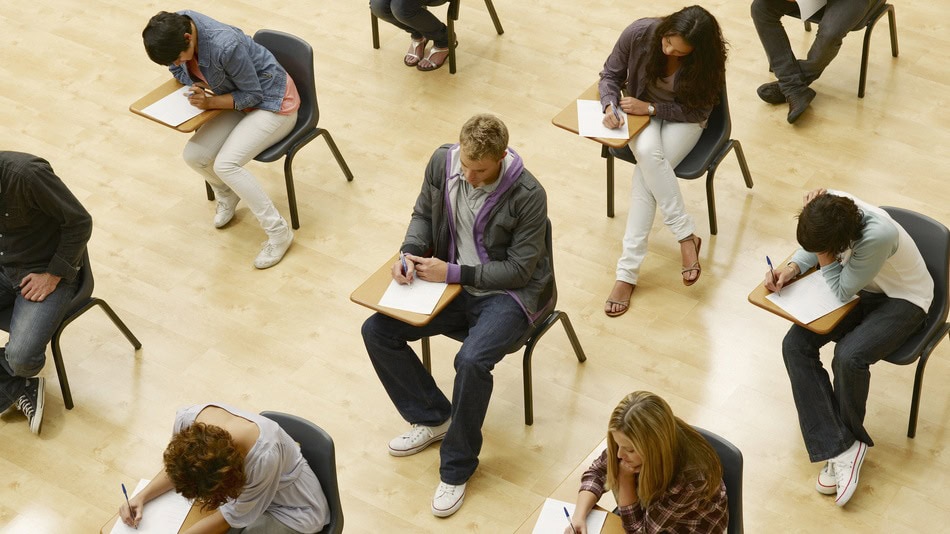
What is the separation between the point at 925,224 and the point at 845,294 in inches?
16.7

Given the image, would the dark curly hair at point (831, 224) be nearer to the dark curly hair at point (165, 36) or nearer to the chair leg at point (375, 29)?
the dark curly hair at point (165, 36)

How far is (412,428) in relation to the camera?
465 cm

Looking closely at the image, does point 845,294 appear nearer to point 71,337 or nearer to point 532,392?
point 532,392

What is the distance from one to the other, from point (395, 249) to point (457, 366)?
1.41m

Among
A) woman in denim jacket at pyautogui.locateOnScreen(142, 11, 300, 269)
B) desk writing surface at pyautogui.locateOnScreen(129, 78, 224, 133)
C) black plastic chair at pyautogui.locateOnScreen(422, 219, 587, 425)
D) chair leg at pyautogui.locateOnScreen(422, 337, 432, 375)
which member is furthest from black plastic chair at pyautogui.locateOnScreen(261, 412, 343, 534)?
woman in denim jacket at pyautogui.locateOnScreen(142, 11, 300, 269)

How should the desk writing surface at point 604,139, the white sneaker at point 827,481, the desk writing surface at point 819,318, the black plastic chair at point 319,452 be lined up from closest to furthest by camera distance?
the black plastic chair at point 319,452, the desk writing surface at point 819,318, the white sneaker at point 827,481, the desk writing surface at point 604,139

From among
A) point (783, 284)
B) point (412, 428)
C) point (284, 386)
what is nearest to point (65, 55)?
point (284, 386)

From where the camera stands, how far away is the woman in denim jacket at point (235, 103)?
16.8 ft

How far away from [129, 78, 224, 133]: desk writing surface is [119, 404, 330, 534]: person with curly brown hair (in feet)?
5.92

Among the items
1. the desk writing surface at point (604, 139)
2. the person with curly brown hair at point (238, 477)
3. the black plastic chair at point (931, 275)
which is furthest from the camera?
the desk writing surface at point (604, 139)

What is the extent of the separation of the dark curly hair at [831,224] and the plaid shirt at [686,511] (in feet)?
3.52

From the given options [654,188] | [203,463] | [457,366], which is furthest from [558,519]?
[654,188]

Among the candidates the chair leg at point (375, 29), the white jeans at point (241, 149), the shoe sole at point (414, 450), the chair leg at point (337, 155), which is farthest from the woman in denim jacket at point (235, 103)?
the chair leg at point (375, 29)

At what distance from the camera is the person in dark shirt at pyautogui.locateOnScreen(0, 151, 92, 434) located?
174 inches
